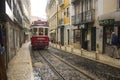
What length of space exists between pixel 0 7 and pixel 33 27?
1978 cm

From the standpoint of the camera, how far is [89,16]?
2577 cm

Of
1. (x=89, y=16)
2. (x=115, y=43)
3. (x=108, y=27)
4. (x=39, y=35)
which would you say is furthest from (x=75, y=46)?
(x=115, y=43)

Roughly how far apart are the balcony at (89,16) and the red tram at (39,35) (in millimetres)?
5358

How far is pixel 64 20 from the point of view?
40.4 meters

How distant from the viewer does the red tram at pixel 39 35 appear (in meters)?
29.0

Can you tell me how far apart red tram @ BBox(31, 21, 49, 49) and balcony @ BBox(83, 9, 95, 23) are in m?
5.36

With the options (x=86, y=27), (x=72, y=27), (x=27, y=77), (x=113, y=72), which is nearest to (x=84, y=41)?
(x=86, y=27)

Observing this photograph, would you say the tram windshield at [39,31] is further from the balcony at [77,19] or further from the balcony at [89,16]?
the balcony at [89,16]

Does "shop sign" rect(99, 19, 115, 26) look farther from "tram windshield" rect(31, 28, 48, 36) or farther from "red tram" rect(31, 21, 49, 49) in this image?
"tram windshield" rect(31, 28, 48, 36)

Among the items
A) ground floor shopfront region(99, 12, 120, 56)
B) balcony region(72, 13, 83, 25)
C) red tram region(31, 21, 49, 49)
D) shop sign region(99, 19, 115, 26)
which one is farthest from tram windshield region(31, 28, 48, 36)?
shop sign region(99, 19, 115, 26)

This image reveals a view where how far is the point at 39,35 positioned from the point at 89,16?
23.3 ft

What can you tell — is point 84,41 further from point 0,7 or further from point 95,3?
point 0,7

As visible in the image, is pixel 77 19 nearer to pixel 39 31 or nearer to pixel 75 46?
pixel 75 46

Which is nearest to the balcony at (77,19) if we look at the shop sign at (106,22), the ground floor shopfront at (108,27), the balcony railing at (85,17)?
the balcony railing at (85,17)
